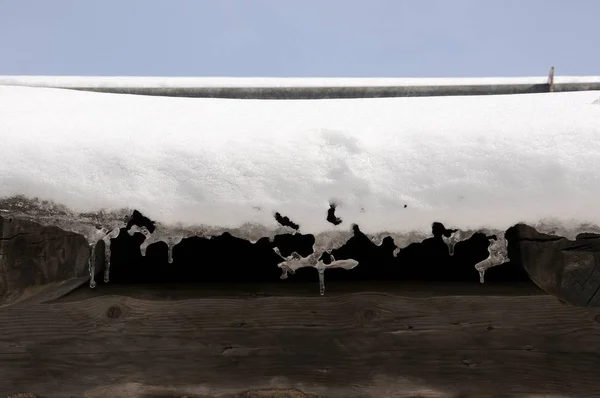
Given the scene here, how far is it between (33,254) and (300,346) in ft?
2.27

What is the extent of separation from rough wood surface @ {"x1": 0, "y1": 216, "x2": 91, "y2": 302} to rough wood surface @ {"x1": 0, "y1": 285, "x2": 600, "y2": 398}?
0.10 meters

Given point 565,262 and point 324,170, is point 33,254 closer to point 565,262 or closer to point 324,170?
point 324,170

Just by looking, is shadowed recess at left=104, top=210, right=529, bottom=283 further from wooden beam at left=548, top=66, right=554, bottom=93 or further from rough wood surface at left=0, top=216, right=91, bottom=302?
wooden beam at left=548, top=66, right=554, bottom=93

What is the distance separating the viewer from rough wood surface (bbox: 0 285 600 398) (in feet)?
4.41

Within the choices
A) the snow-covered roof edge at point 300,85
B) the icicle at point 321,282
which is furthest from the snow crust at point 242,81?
the icicle at point 321,282

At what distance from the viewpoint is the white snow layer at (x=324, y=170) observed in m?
1.10

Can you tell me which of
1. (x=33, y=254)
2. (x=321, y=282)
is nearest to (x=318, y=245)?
(x=321, y=282)

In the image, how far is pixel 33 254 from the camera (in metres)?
1.25

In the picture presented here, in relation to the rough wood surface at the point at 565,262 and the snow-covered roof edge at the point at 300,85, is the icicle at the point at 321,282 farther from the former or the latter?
the snow-covered roof edge at the point at 300,85

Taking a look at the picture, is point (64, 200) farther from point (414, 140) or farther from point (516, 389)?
point (516, 389)

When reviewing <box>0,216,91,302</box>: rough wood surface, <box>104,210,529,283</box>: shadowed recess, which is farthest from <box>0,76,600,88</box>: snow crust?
<box>0,216,91,302</box>: rough wood surface

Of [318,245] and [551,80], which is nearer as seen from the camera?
[318,245]

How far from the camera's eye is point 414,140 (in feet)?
3.87

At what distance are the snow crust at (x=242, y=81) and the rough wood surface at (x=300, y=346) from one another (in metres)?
0.91
